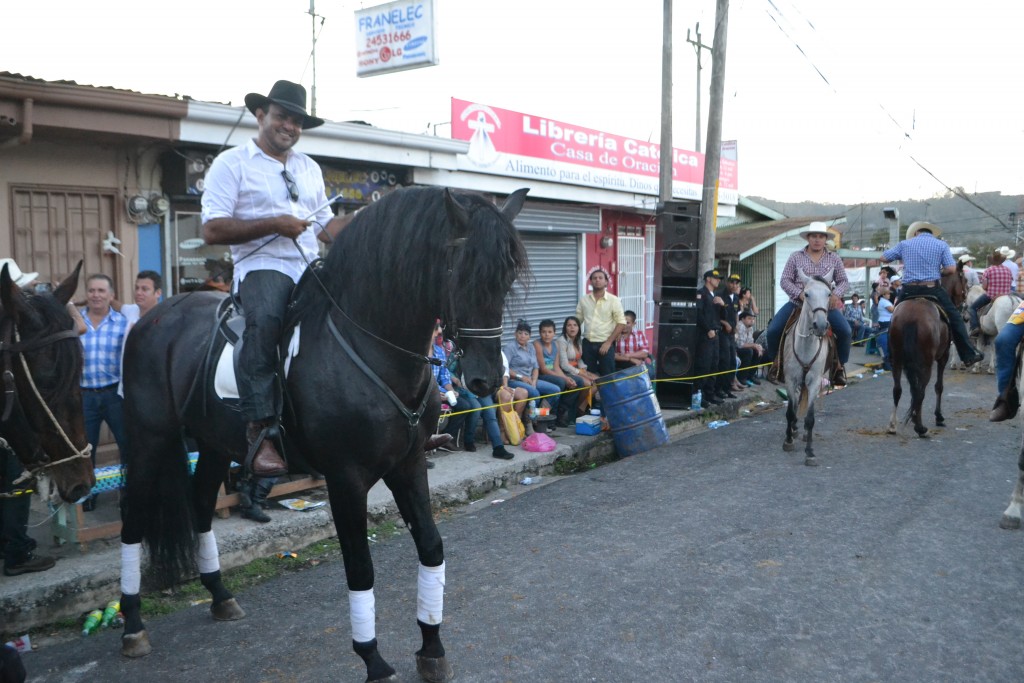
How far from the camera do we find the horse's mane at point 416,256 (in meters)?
3.44

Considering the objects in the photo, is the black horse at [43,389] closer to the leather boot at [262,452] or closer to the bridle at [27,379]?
the bridle at [27,379]

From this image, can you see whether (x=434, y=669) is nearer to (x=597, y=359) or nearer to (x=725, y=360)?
(x=597, y=359)

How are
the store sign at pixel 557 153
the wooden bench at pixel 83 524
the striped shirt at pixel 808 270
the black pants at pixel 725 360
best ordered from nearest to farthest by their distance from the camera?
the wooden bench at pixel 83 524 → the striped shirt at pixel 808 270 → the store sign at pixel 557 153 → the black pants at pixel 725 360

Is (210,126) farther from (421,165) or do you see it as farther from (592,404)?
(592,404)

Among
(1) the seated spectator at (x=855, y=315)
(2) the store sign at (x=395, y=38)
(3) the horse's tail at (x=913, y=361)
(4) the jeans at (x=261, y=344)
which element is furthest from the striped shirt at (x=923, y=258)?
(1) the seated spectator at (x=855, y=315)

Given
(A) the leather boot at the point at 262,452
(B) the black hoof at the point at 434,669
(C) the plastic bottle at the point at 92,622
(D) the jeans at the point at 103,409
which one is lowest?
(C) the plastic bottle at the point at 92,622

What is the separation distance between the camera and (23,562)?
5438 millimetres

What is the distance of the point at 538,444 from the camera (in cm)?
968

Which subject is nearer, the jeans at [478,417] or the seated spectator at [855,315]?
the jeans at [478,417]

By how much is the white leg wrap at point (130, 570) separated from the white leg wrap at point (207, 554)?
393mm

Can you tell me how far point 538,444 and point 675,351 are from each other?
406 centimetres

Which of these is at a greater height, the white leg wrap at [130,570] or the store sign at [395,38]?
the store sign at [395,38]

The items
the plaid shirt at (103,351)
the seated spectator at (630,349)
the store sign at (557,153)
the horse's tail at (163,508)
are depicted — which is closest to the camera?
the horse's tail at (163,508)

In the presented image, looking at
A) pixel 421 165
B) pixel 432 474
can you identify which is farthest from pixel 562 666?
pixel 421 165
